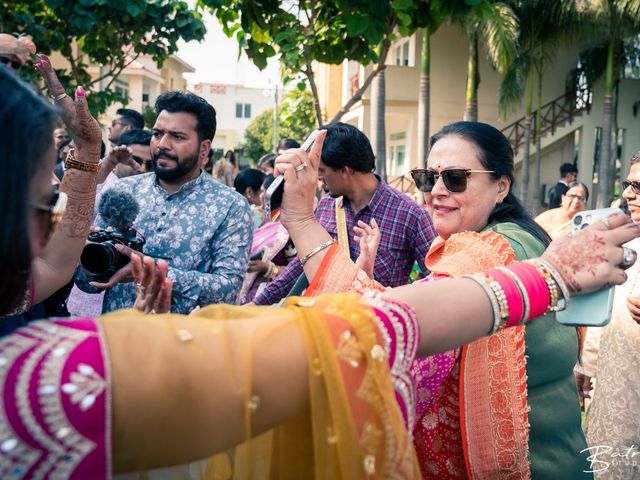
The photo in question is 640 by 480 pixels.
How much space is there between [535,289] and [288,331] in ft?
1.80

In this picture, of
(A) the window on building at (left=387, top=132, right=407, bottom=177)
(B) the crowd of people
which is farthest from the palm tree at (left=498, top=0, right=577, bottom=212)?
(B) the crowd of people

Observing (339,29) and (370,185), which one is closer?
(370,185)

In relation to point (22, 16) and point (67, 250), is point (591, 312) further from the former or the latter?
point (22, 16)

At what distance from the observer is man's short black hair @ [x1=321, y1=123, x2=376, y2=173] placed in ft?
14.2

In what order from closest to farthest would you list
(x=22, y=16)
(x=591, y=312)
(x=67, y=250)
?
(x=591, y=312) → (x=67, y=250) → (x=22, y=16)

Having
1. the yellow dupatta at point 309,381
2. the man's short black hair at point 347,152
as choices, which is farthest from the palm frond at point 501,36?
the yellow dupatta at point 309,381

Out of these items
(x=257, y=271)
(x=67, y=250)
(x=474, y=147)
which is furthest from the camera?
(x=257, y=271)

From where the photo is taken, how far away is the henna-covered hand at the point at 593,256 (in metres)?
1.43

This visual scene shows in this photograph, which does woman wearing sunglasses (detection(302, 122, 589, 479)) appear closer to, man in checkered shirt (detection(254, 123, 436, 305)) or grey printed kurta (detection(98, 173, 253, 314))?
grey printed kurta (detection(98, 173, 253, 314))

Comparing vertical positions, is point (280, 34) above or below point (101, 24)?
below

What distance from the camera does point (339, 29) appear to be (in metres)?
5.04

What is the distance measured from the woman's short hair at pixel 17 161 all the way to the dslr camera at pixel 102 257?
60.8 inches

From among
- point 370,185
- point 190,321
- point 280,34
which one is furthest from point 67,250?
point 280,34

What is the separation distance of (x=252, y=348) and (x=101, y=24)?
25.9 feet
